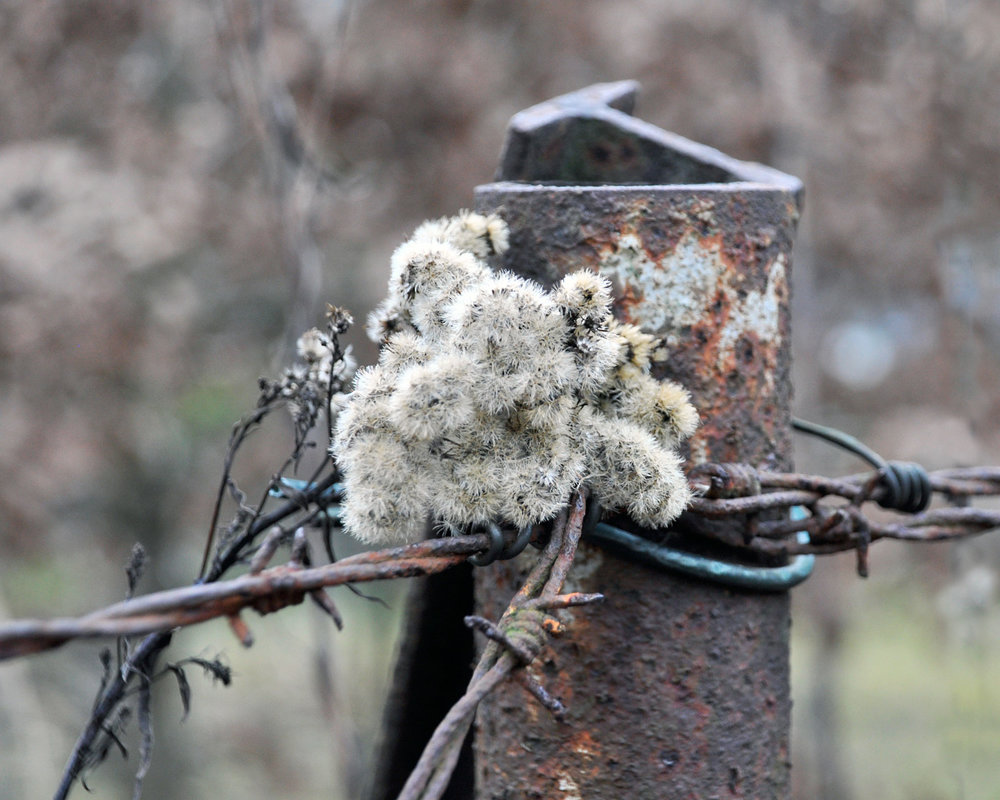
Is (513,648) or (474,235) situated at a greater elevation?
(474,235)

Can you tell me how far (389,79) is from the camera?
15.9ft

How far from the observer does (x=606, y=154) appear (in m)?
1.22

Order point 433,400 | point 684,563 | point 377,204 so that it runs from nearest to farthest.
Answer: point 433,400, point 684,563, point 377,204

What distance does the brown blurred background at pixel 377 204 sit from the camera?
4613 millimetres

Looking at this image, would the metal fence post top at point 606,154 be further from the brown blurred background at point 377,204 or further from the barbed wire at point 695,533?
the brown blurred background at point 377,204

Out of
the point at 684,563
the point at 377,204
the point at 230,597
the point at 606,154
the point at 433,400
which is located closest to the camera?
the point at 230,597

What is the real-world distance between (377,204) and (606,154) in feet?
13.1

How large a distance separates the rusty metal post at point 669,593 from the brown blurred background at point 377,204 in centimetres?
277

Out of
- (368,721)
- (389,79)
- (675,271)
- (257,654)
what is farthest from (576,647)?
(257,654)

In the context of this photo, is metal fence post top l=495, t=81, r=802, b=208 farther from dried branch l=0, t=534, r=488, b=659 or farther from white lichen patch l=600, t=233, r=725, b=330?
dried branch l=0, t=534, r=488, b=659

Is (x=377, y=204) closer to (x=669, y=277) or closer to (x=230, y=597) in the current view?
(x=669, y=277)

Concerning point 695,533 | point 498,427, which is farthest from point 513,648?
point 695,533

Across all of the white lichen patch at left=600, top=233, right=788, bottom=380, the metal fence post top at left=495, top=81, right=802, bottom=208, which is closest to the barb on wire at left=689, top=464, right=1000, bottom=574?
the white lichen patch at left=600, top=233, right=788, bottom=380

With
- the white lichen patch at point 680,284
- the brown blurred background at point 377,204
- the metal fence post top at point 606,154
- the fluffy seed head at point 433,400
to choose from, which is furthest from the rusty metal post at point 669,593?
the brown blurred background at point 377,204
